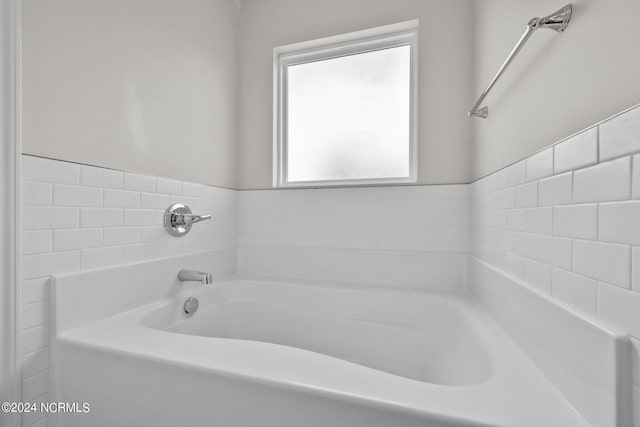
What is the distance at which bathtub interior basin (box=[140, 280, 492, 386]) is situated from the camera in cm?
121

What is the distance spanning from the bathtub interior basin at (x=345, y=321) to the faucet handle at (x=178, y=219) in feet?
1.11

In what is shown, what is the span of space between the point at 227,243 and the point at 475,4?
6.42ft

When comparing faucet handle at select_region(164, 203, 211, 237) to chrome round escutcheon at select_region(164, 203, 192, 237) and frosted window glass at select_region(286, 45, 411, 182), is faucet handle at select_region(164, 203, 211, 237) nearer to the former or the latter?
chrome round escutcheon at select_region(164, 203, 192, 237)

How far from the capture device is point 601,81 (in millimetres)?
541

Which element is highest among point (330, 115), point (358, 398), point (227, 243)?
point (330, 115)

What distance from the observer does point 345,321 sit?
1433 mm

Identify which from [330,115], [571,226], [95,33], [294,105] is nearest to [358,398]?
[571,226]

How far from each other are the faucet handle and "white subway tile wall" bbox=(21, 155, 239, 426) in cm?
3

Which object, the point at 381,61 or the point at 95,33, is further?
the point at 381,61

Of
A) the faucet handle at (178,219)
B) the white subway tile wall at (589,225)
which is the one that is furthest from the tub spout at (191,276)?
the white subway tile wall at (589,225)

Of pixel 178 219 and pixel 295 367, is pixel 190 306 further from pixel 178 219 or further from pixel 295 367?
pixel 295 367

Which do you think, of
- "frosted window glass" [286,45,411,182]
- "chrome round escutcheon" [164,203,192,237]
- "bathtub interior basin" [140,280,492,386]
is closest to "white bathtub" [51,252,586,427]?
"bathtub interior basin" [140,280,492,386]

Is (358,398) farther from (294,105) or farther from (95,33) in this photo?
(294,105)

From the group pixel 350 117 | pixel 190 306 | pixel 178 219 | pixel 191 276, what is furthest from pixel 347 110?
pixel 190 306
